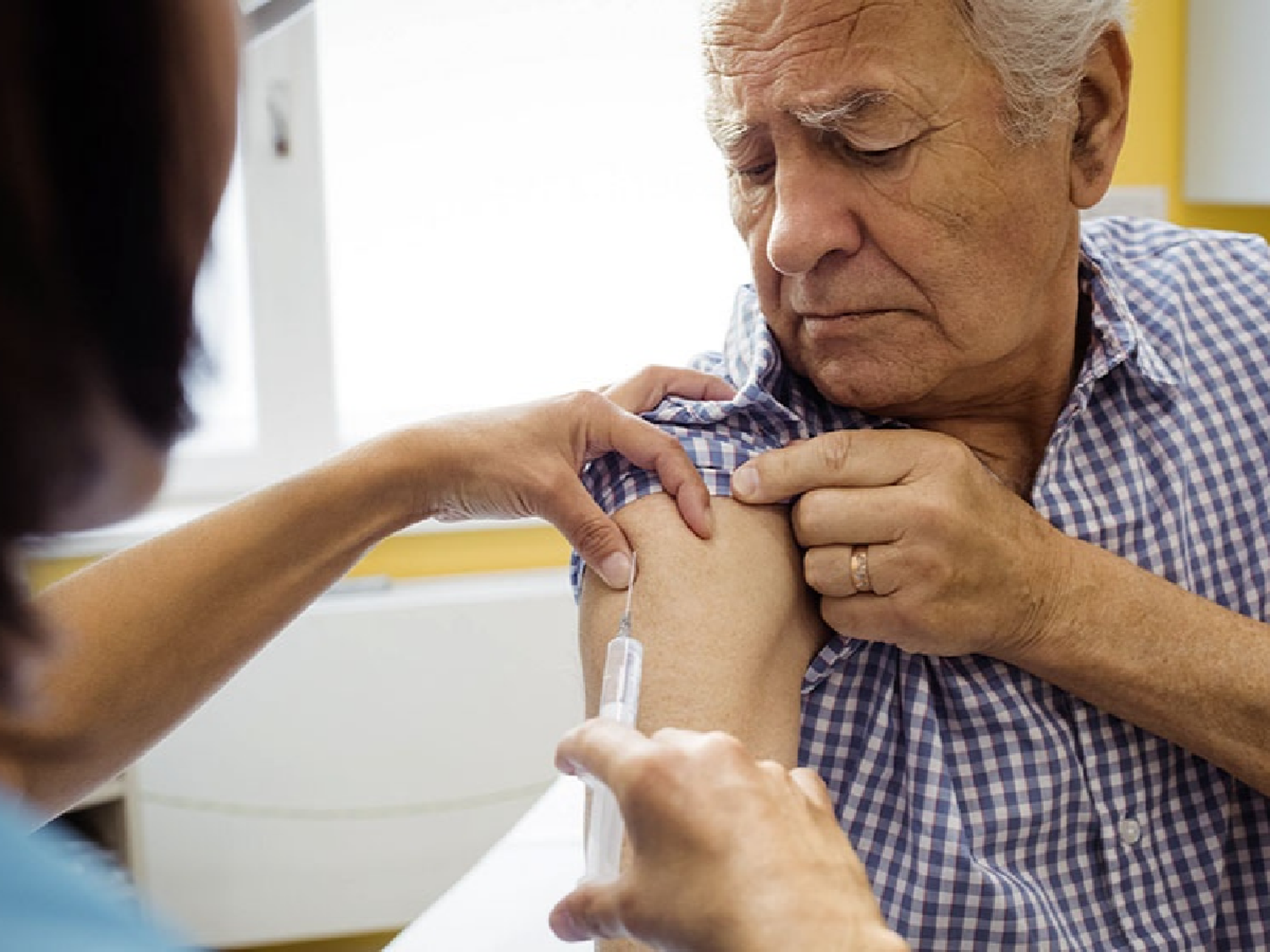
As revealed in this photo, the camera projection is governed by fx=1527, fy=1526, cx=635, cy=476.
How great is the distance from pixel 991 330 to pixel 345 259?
2235 millimetres

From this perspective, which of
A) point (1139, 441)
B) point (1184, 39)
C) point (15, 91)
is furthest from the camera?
point (1184, 39)

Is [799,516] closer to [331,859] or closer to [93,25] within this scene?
[93,25]

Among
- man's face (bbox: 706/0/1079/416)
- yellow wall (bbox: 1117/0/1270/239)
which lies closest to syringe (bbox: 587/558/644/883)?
man's face (bbox: 706/0/1079/416)

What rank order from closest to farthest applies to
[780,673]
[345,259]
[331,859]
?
[780,673] < [331,859] < [345,259]

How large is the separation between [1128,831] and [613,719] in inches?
22.6

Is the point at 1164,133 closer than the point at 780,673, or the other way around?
the point at 780,673

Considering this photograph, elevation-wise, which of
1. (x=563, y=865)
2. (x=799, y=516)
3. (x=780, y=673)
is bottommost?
(x=563, y=865)

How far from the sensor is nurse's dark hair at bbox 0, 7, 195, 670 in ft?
1.80

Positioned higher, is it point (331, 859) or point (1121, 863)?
point (1121, 863)

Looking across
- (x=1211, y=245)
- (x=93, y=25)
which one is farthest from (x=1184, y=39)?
(x=93, y=25)

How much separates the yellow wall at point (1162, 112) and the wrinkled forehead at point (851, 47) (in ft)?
8.14

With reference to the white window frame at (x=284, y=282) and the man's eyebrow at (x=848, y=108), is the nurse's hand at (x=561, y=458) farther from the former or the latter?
the white window frame at (x=284, y=282)

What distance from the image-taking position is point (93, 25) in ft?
1.90

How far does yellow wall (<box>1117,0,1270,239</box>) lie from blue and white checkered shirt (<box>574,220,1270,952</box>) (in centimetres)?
226
